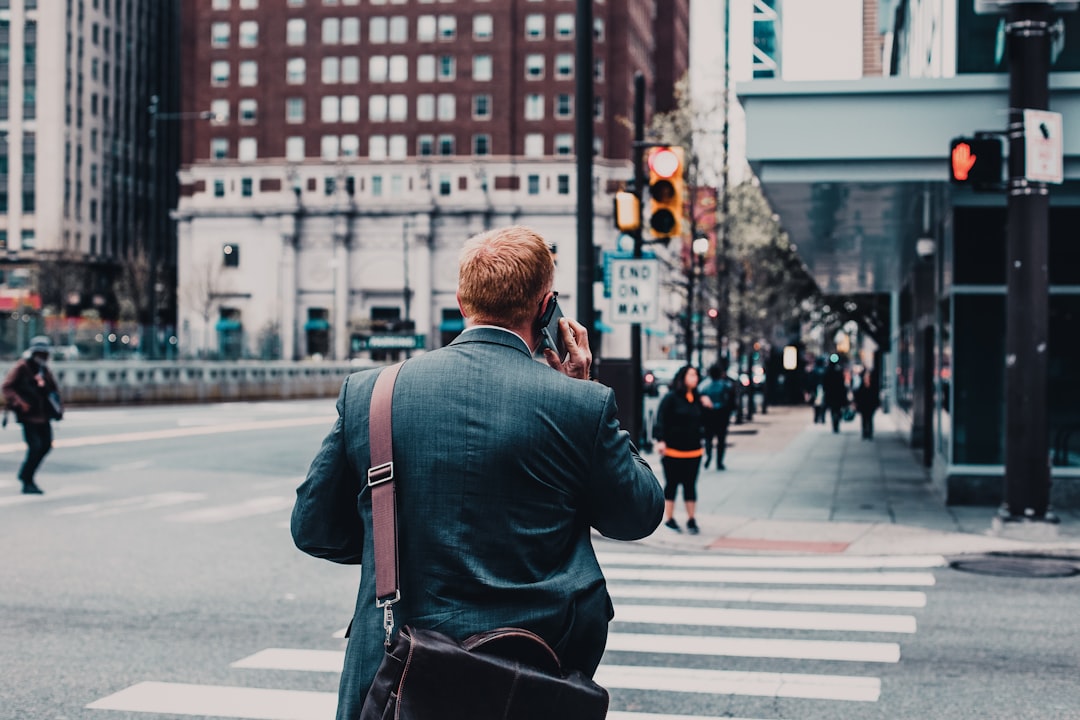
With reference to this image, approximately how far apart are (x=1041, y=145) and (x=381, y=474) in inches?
432

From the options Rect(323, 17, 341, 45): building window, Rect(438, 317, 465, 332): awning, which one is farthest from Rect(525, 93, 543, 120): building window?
Rect(438, 317, 465, 332): awning

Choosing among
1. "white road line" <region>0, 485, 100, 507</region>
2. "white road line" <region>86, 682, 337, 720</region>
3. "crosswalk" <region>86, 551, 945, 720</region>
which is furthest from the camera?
"white road line" <region>0, 485, 100, 507</region>

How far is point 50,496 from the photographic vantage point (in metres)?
16.2

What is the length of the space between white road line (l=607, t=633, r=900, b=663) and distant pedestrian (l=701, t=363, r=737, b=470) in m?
13.6

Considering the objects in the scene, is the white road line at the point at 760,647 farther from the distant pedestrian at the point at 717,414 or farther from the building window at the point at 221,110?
the building window at the point at 221,110

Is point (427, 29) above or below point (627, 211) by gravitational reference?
above

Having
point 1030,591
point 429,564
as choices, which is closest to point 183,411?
point 1030,591

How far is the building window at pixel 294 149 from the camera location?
94.3m

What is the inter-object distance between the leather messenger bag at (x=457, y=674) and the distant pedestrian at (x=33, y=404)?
47.1 ft

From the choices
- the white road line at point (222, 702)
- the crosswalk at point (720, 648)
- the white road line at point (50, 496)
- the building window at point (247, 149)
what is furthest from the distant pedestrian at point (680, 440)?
the building window at point (247, 149)

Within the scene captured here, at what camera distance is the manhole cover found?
10617 millimetres

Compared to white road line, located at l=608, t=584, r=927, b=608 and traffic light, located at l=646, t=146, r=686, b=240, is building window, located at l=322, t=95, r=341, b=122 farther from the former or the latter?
white road line, located at l=608, t=584, r=927, b=608

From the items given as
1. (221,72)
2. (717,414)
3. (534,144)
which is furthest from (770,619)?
(221,72)

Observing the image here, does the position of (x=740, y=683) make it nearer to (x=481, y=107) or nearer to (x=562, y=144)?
(x=562, y=144)
